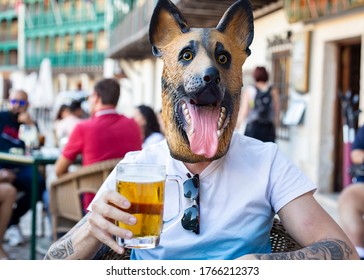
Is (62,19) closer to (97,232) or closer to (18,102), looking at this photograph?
(18,102)

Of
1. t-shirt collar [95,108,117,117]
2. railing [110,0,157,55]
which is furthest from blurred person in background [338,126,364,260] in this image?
railing [110,0,157,55]

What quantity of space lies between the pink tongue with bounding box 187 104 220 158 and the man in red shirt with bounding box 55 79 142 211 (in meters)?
2.41

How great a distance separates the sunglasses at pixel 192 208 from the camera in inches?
55.0

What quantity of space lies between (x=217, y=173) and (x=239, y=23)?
35cm

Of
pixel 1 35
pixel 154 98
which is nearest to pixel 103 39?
pixel 1 35

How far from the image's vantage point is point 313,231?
1385mm

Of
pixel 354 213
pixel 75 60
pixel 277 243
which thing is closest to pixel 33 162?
pixel 354 213

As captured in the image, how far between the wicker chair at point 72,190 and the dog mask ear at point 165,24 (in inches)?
83.1

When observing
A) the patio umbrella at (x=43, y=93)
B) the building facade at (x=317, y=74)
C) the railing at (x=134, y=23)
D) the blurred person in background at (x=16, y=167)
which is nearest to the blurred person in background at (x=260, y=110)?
the building facade at (x=317, y=74)

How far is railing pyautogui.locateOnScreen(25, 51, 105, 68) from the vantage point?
1401 inches

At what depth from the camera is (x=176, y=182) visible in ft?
4.60

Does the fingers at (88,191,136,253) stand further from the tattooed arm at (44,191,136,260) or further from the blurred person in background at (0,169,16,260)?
the blurred person in background at (0,169,16,260)

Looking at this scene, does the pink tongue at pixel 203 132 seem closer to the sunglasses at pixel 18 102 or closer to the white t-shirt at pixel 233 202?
the white t-shirt at pixel 233 202
